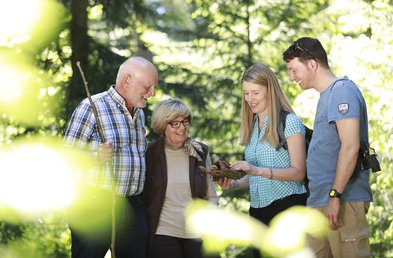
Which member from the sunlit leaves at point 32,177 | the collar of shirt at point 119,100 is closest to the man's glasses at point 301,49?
the collar of shirt at point 119,100

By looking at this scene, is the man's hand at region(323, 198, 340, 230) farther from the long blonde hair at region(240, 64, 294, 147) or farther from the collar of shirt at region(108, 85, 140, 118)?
the collar of shirt at region(108, 85, 140, 118)

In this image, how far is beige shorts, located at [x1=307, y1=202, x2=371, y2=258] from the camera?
4141 mm

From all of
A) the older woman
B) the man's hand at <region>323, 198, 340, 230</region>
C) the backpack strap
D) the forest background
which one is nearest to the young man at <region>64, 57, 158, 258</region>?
the older woman

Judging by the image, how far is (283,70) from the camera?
35.6 ft

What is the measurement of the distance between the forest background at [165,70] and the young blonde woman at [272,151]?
78.1 inches

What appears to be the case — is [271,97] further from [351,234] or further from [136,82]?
[351,234]

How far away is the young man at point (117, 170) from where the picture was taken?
4.67 m

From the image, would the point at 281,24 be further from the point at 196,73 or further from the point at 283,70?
the point at 196,73


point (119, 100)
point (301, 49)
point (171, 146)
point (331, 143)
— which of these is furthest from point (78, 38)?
point (331, 143)

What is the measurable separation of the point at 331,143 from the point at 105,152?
1.27 metres

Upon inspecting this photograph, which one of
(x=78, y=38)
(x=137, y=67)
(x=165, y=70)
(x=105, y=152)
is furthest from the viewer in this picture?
(x=165, y=70)

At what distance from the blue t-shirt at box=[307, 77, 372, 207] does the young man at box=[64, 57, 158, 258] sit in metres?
1.15

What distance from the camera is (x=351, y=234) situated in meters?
4.14

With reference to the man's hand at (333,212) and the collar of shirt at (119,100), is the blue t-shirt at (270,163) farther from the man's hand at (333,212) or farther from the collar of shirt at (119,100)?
the collar of shirt at (119,100)
